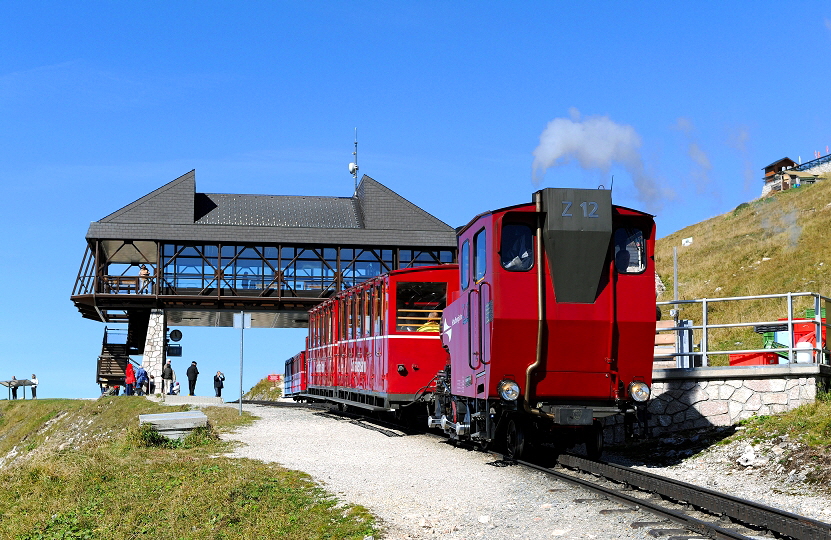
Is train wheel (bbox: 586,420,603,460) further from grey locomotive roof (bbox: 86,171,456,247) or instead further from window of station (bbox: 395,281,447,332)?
grey locomotive roof (bbox: 86,171,456,247)

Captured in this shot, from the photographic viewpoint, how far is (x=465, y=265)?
14.4 meters

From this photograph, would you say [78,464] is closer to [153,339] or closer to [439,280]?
[439,280]

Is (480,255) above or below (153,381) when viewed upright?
above

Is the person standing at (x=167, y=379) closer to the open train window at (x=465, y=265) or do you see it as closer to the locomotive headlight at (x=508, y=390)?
the open train window at (x=465, y=265)

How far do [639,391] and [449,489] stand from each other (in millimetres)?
3392

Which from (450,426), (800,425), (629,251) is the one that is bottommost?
(450,426)

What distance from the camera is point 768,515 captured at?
336 inches

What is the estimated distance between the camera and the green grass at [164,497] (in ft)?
31.1

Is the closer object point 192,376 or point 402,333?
point 402,333

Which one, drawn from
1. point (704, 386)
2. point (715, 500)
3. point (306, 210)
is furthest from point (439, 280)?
point (306, 210)

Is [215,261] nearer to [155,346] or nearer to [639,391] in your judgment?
[155,346]

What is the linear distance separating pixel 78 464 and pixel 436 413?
648cm

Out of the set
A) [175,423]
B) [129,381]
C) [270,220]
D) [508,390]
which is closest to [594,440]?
[508,390]

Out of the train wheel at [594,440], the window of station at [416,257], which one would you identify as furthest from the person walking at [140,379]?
the train wheel at [594,440]
